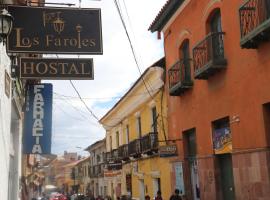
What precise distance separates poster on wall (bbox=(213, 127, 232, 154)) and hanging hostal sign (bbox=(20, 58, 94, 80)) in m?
6.10

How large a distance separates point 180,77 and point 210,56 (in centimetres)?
288

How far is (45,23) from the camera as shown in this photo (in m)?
8.01

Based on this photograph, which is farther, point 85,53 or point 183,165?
point 183,165

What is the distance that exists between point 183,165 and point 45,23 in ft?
32.1

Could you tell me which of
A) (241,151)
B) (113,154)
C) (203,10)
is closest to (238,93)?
(241,151)

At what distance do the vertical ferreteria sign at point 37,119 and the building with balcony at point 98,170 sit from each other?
25340 millimetres

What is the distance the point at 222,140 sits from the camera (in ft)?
44.2

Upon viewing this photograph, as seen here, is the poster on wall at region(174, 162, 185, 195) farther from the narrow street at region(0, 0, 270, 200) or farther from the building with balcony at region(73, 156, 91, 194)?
the building with balcony at region(73, 156, 91, 194)

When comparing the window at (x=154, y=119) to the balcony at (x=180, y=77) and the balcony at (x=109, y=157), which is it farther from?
the balcony at (x=109, y=157)

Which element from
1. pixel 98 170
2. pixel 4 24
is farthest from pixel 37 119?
pixel 98 170

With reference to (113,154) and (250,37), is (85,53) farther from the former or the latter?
(113,154)

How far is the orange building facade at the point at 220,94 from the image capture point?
1100 centimetres

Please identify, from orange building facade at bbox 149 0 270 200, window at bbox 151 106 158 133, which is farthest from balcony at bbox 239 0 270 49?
window at bbox 151 106 158 133

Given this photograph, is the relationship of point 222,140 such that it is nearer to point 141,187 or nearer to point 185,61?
point 185,61
